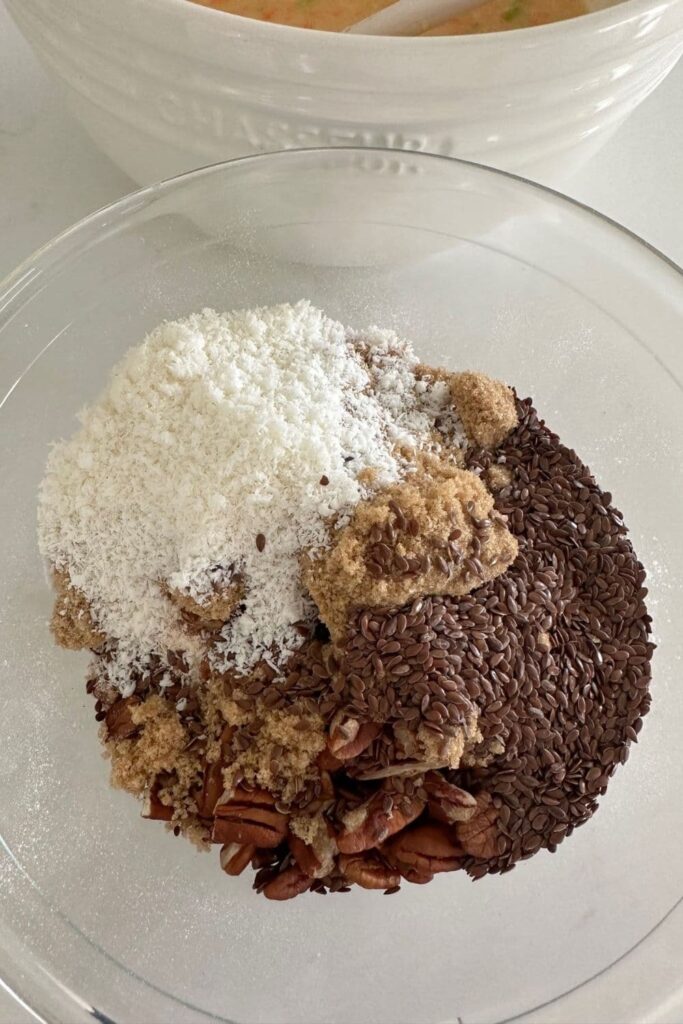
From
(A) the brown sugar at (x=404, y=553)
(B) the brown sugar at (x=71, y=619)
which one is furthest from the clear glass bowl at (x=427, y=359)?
(A) the brown sugar at (x=404, y=553)

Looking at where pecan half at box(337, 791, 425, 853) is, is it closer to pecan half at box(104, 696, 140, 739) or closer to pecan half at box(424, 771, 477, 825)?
pecan half at box(424, 771, 477, 825)

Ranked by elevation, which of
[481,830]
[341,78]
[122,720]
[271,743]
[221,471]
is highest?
[341,78]

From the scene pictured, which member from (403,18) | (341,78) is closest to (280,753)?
(341,78)

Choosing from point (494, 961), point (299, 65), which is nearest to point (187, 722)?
point (494, 961)

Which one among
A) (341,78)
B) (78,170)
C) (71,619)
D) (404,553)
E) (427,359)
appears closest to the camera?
(341,78)

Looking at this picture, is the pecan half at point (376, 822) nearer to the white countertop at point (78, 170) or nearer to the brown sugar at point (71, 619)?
the brown sugar at point (71, 619)

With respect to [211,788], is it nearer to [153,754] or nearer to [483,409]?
[153,754]

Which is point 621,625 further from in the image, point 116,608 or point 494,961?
point 116,608
